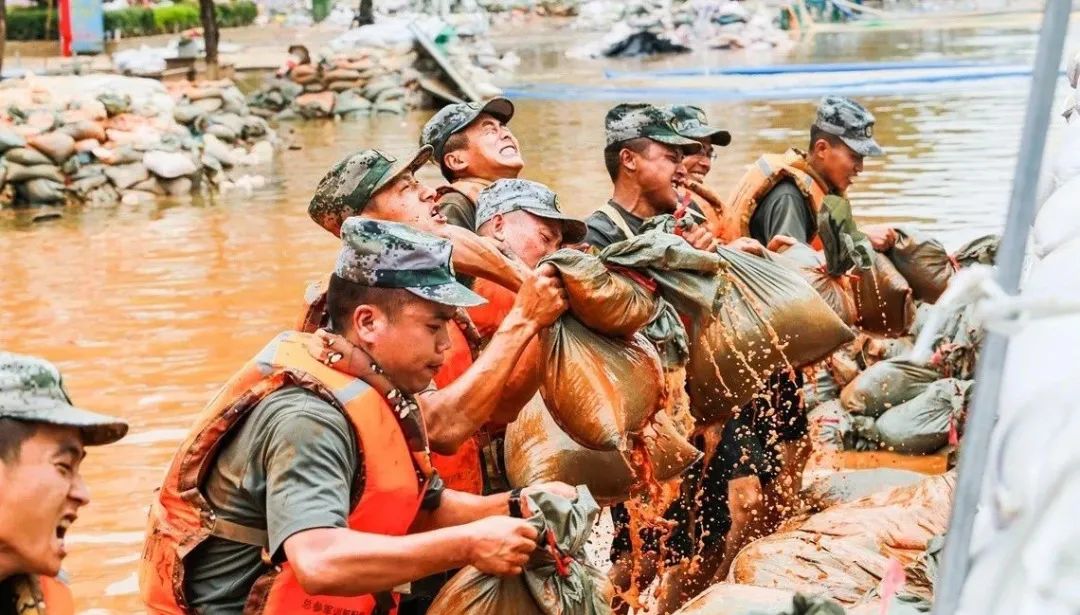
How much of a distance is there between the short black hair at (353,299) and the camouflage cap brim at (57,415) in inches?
25.4

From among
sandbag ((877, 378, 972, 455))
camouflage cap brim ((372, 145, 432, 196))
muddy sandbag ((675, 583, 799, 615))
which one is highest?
camouflage cap brim ((372, 145, 432, 196))

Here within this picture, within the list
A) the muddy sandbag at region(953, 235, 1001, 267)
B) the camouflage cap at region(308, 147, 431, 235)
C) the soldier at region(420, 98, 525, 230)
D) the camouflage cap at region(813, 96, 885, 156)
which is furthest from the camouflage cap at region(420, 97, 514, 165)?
the muddy sandbag at region(953, 235, 1001, 267)

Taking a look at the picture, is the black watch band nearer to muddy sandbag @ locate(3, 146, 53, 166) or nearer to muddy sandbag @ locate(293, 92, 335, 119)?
muddy sandbag @ locate(3, 146, 53, 166)

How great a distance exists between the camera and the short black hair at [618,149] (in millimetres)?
5367

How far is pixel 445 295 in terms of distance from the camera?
3.21 metres

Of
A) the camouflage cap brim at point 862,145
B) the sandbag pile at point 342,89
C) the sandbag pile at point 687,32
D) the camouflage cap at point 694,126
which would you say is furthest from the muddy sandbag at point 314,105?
the camouflage cap brim at point 862,145

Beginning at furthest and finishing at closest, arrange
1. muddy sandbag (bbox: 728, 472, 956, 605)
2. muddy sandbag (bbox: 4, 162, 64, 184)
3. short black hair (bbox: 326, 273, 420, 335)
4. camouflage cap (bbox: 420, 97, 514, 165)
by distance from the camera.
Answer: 1. muddy sandbag (bbox: 4, 162, 64, 184)
2. camouflage cap (bbox: 420, 97, 514, 165)
3. muddy sandbag (bbox: 728, 472, 956, 605)
4. short black hair (bbox: 326, 273, 420, 335)

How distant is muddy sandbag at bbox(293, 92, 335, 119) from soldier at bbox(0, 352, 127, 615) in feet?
71.2

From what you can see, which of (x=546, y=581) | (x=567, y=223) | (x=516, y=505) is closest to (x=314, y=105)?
(x=567, y=223)

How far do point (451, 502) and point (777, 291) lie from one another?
193 centimetres

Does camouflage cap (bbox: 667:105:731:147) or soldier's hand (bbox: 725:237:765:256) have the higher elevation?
camouflage cap (bbox: 667:105:731:147)

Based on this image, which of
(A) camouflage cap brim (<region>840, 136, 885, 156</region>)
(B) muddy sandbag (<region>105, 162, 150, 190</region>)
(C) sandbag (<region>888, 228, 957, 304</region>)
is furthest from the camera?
(B) muddy sandbag (<region>105, 162, 150, 190</region>)

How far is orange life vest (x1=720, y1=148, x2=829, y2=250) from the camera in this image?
20.0 ft

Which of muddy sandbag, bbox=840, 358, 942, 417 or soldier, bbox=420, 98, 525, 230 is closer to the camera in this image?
soldier, bbox=420, 98, 525, 230
